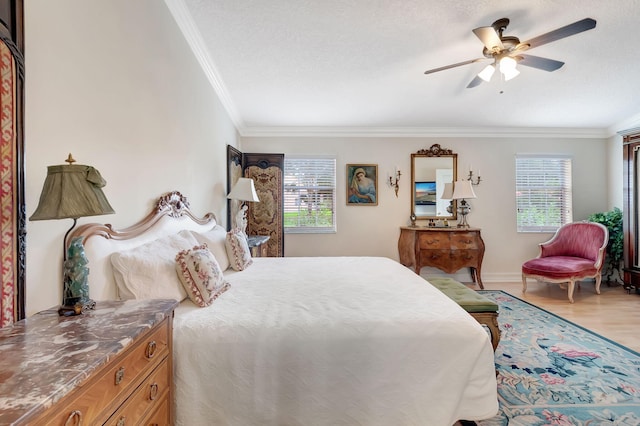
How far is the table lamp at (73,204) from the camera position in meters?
0.94

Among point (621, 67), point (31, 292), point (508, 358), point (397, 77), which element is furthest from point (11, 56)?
point (621, 67)

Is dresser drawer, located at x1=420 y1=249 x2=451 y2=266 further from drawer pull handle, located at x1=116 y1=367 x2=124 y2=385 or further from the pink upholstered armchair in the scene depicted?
drawer pull handle, located at x1=116 y1=367 x2=124 y2=385

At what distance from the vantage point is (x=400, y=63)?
2947 millimetres

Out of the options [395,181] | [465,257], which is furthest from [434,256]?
[395,181]

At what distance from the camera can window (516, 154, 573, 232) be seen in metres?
4.95

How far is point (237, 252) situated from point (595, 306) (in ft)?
14.0

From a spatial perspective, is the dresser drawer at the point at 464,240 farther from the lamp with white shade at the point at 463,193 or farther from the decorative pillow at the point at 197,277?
the decorative pillow at the point at 197,277

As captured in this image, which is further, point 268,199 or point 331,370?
point 268,199

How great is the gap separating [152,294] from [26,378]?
2.90ft

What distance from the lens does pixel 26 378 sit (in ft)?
2.13

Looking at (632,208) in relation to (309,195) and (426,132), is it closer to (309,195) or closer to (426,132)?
(426,132)

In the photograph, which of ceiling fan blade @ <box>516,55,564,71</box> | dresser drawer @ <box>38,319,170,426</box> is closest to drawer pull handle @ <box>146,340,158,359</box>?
dresser drawer @ <box>38,319,170,426</box>

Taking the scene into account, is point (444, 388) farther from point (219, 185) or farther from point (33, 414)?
point (219, 185)

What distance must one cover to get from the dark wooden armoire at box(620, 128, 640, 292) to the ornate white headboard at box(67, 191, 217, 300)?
5413 mm
